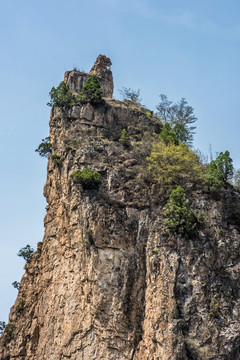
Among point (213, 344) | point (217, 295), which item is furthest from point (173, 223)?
point (213, 344)

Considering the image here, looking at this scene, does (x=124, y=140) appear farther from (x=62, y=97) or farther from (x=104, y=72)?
(x=104, y=72)

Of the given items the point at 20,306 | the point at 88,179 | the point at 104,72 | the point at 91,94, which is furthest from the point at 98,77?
the point at 20,306

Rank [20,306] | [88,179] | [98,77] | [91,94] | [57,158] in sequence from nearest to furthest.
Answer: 1. [88,179]
2. [20,306]
3. [57,158]
4. [91,94]
5. [98,77]

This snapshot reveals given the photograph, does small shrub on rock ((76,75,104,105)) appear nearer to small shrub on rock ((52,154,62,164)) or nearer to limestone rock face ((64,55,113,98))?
limestone rock face ((64,55,113,98))

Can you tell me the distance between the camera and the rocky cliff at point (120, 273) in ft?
110

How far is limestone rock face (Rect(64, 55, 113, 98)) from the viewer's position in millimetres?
50034

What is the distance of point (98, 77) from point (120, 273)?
20409mm

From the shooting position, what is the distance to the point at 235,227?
37375 millimetres

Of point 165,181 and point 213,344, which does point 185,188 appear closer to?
point 165,181

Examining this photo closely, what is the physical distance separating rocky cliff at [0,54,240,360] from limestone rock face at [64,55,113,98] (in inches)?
292

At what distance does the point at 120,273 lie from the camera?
3569 cm

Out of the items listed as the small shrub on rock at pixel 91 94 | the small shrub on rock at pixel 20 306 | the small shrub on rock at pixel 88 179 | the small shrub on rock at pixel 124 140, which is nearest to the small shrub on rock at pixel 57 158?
the small shrub on rock at pixel 88 179

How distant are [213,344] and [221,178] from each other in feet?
37.9

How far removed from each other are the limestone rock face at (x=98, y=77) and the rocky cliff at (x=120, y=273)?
24.4ft
